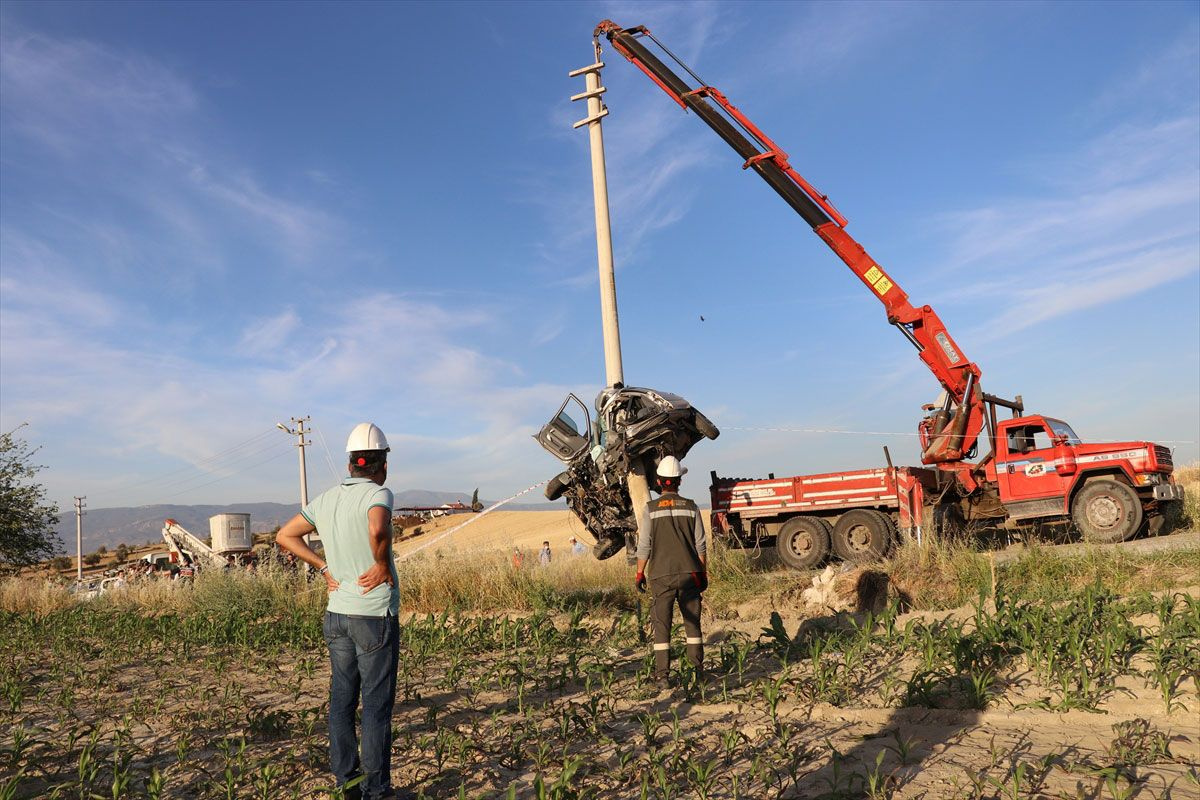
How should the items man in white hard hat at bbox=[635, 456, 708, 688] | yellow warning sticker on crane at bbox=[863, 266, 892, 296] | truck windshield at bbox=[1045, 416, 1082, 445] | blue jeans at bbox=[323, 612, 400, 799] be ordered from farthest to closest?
yellow warning sticker on crane at bbox=[863, 266, 892, 296] → truck windshield at bbox=[1045, 416, 1082, 445] → man in white hard hat at bbox=[635, 456, 708, 688] → blue jeans at bbox=[323, 612, 400, 799]

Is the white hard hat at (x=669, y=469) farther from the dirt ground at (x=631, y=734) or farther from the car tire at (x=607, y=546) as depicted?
the car tire at (x=607, y=546)

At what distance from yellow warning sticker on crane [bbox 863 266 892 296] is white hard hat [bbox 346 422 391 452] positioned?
534 inches

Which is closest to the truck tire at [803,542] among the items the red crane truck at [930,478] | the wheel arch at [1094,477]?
the red crane truck at [930,478]

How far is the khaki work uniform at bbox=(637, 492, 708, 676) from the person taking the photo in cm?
643

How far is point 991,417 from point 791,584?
7121mm

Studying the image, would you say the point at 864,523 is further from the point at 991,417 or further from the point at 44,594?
the point at 44,594

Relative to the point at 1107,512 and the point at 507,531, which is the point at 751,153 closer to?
the point at 1107,512

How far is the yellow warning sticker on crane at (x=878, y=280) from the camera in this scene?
1598 centimetres

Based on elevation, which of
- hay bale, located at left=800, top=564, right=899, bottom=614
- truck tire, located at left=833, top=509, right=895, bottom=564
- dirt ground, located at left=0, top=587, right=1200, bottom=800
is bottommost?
dirt ground, located at left=0, top=587, right=1200, bottom=800

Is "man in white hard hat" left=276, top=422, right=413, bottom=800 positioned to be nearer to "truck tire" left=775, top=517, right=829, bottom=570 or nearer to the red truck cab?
"truck tire" left=775, top=517, right=829, bottom=570

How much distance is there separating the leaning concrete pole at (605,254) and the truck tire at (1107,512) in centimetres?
733

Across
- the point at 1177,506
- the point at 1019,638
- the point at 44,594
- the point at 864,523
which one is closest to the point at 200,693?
the point at 1019,638

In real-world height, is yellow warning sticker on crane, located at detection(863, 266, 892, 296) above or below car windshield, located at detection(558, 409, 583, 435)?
above

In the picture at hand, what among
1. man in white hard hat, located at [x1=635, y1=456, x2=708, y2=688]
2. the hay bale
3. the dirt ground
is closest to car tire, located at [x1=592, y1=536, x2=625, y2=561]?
the hay bale
